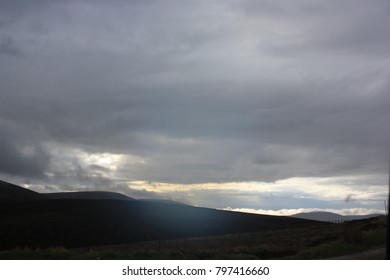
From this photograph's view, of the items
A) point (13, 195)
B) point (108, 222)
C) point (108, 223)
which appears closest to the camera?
point (108, 223)

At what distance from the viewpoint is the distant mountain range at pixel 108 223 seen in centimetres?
8669

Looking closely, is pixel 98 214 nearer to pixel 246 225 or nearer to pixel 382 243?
pixel 246 225

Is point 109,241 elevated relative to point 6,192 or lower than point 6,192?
lower

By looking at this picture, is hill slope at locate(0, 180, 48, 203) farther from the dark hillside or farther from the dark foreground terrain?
the dark foreground terrain

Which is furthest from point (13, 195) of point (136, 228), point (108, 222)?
point (136, 228)

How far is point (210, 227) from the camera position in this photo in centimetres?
11525

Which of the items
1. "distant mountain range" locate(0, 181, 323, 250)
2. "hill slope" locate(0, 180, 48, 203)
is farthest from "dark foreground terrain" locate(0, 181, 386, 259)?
"hill slope" locate(0, 180, 48, 203)

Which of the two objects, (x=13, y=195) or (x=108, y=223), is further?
(x=13, y=195)

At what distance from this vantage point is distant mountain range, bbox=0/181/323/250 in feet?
284

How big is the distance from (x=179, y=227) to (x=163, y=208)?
33.6m

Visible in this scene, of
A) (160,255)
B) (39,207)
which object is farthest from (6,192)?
(160,255)

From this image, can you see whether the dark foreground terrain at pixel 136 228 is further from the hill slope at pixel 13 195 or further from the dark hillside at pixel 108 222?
the hill slope at pixel 13 195

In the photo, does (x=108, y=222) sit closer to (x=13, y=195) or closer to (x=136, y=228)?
(x=136, y=228)

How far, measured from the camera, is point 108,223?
109 m
